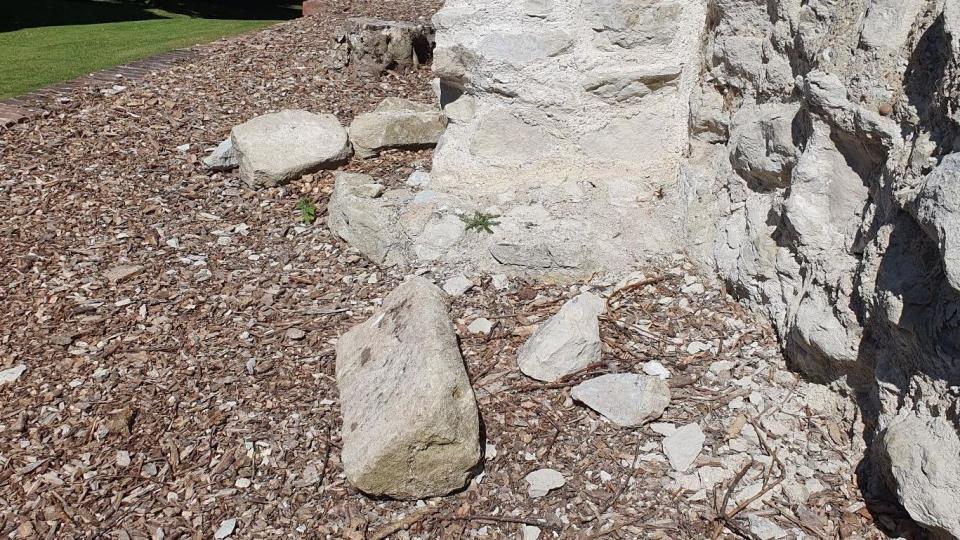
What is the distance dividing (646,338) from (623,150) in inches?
40.6

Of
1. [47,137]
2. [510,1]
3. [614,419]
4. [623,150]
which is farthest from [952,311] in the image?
[47,137]

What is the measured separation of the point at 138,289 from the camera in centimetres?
357

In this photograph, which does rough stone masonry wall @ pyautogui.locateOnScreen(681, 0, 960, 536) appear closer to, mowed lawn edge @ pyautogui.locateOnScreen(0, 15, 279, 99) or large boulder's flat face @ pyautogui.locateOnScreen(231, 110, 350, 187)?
large boulder's flat face @ pyautogui.locateOnScreen(231, 110, 350, 187)

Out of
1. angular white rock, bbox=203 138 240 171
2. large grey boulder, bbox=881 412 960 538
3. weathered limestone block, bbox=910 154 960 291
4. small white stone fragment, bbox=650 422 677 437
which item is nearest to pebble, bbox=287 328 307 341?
small white stone fragment, bbox=650 422 677 437

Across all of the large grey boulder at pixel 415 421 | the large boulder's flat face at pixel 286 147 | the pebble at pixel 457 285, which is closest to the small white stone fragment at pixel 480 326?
the pebble at pixel 457 285

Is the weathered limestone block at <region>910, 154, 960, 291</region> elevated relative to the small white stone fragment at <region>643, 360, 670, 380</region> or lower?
elevated

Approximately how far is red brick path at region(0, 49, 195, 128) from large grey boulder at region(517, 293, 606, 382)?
4.23 meters

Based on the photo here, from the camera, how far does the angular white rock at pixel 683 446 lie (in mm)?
2406

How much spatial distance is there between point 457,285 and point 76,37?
6.67 m

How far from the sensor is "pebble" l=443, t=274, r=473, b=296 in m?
3.29

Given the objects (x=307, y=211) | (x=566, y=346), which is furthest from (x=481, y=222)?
(x=307, y=211)

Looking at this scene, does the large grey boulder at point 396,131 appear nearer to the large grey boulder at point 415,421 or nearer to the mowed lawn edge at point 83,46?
the large grey boulder at point 415,421

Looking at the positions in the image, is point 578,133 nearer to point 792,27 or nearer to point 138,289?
point 792,27

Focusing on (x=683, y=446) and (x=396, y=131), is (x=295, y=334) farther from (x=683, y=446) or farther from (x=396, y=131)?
(x=683, y=446)
